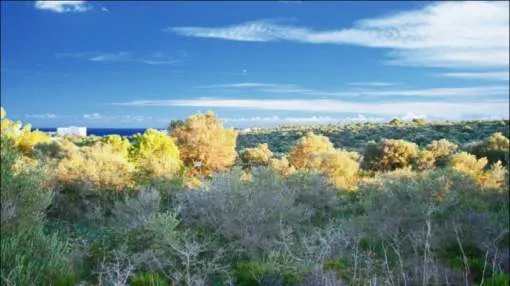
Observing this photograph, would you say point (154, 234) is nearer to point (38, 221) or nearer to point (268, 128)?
point (38, 221)

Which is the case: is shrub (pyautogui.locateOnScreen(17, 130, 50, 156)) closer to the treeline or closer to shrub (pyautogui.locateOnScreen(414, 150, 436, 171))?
the treeline

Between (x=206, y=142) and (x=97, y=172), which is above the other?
(x=206, y=142)

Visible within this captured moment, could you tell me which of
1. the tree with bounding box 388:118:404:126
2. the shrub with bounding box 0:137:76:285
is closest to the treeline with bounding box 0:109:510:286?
the shrub with bounding box 0:137:76:285

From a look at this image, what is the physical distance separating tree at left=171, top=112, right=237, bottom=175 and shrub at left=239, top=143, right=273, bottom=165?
66 cm

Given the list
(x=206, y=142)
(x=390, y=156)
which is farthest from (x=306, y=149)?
(x=390, y=156)

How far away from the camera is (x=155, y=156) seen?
16406 millimetres

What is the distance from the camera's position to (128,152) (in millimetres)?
17984

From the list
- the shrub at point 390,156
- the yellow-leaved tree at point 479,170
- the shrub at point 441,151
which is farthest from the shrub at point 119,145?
the shrub at point 441,151

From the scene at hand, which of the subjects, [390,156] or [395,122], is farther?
[395,122]

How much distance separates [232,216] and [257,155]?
4532 mm

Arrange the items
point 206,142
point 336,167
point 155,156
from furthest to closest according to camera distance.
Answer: point 206,142, point 336,167, point 155,156

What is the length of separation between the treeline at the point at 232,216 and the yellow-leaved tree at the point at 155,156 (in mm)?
57

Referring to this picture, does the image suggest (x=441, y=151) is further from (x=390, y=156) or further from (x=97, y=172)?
(x=97, y=172)

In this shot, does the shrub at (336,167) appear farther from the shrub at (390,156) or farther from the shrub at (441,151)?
the shrub at (441,151)
